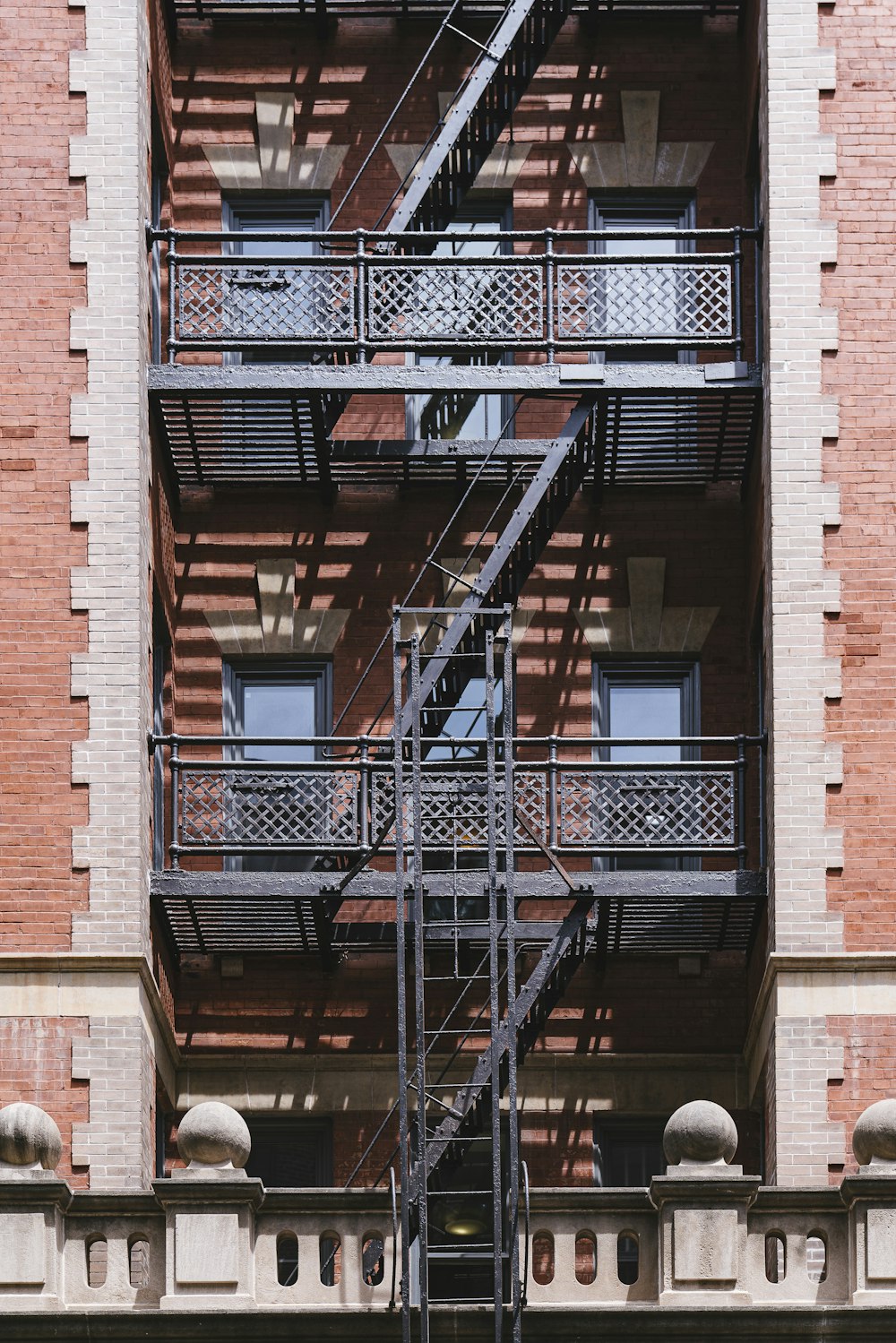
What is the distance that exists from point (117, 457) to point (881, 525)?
589cm

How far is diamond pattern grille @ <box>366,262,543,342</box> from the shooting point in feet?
84.5

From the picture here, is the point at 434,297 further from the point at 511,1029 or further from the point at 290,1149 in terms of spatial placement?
the point at 290,1149

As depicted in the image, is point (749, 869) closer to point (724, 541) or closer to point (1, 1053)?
point (724, 541)

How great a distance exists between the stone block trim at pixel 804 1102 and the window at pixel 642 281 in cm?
574

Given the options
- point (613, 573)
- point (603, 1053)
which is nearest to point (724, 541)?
point (613, 573)

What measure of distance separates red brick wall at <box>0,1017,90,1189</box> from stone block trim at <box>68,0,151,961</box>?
0.53 meters

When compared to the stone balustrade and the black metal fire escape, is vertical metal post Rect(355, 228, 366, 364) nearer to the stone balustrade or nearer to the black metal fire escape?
the black metal fire escape

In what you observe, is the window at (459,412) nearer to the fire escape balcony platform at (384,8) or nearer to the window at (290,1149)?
the fire escape balcony platform at (384,8)

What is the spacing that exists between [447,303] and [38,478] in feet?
12.1

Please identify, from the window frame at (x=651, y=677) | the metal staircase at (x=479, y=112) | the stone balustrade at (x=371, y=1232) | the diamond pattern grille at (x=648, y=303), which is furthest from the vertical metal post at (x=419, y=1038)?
the metal staircase at (x=479, y=112)

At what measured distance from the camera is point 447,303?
84.9 ft

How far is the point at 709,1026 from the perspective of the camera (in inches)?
1030

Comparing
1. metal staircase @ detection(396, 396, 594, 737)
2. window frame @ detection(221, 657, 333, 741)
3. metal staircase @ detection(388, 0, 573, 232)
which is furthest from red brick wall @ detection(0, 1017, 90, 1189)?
metal staircase @ detection(388, 0, 573, 232)

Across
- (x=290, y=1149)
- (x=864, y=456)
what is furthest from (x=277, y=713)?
(x=864, y=456)
